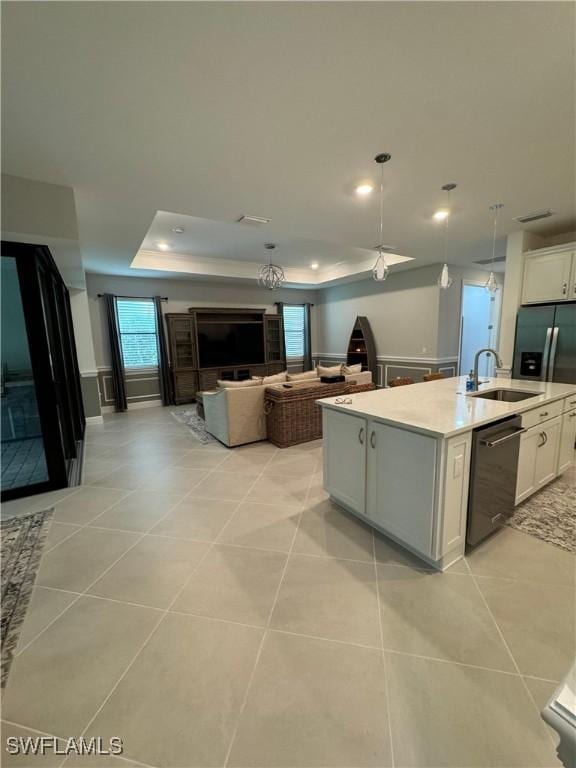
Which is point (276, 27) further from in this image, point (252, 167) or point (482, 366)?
point (482, 366)

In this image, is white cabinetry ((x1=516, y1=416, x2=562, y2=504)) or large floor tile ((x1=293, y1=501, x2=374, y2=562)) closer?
large floor tile ((x1=293, y1=501, x2=374, y2=562))

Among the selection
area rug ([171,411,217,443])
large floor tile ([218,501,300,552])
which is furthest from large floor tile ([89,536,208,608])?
area rug ([171,411,217,443])

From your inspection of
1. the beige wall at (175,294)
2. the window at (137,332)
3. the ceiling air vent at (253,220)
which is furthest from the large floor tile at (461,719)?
the beige wall at (175,294)

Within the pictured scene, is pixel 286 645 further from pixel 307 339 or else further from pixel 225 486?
A: pixel 307 339

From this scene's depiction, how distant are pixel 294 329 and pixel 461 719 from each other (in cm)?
787

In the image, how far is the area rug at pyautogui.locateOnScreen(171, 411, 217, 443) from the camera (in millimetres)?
4535

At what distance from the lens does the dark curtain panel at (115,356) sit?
236 inches

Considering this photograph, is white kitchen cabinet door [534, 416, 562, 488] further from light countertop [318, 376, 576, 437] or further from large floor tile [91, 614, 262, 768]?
large floor tile [91, 614, 262, 768]

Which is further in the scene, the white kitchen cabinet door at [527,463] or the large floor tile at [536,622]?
the white kitchen cabinet door at [527,463]

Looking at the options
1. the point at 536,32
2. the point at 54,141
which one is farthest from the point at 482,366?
the point at 54,141

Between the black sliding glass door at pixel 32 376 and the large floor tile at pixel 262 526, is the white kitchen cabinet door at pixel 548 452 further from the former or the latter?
the black sliding glass door at pixel 32 376

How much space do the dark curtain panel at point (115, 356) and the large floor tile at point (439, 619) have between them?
596 cm

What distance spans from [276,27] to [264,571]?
2.78 m

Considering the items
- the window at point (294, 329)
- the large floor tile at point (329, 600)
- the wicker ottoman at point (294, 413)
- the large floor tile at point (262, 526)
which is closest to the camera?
the large floor tile at point (329, 600)
